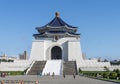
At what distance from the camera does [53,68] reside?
4466cm

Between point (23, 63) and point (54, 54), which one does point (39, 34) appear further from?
point (23, 63)

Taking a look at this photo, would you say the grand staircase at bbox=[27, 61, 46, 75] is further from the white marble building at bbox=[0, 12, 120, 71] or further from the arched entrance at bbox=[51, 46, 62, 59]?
the arched entrance at bbox=[51, 46, 62, 59]

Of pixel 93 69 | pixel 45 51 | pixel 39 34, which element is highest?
pixel 39 34

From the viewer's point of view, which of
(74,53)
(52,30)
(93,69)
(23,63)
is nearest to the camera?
(93,69)

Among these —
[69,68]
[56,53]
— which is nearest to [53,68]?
[69,68]

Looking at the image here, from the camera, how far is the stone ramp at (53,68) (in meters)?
42.1

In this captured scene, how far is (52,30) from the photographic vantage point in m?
57.8

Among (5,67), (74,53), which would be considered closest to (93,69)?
(74,53)

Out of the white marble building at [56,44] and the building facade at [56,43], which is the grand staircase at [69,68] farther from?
the building facade at [56,43]

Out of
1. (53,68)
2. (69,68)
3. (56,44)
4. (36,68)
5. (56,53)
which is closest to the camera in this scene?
(69,68)

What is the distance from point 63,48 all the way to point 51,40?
9.32ft

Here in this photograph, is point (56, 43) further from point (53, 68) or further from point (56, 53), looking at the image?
point (53, 68)

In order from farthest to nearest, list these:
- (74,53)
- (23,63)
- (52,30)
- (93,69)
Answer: (52,30), (74,53), (23,63), (93,69)

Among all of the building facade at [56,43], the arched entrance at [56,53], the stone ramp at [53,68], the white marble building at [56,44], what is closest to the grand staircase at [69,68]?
the stone ramp at [53,68]
